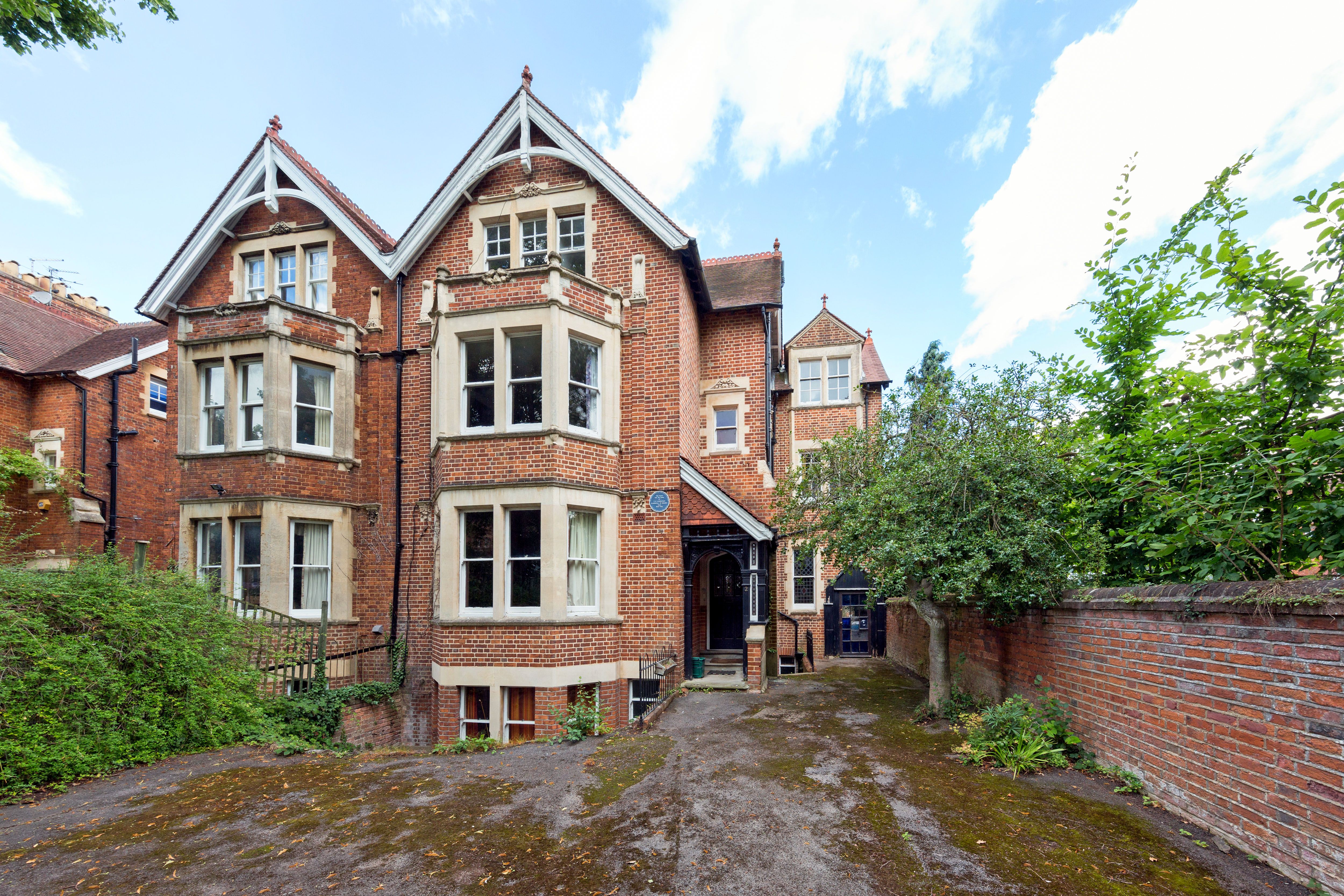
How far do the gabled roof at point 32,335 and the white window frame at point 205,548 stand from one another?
28.6 feet

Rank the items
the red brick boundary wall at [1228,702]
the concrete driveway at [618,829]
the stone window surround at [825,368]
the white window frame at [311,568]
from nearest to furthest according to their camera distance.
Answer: the red brick boundary wall at [1228,702] < the concrete driveway at [618,829] < the white window frame at [311,568] < the stone window surround at [825,368]

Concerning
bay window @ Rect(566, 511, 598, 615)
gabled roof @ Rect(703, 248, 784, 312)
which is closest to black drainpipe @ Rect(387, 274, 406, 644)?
bay window @ Rect(566, 511, 598, 615)

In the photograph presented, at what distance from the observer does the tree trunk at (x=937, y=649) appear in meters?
8.74

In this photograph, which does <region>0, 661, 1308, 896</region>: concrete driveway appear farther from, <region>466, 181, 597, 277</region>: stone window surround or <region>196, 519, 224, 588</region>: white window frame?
<region>466, 181, 597, 277</region>: stone window surround

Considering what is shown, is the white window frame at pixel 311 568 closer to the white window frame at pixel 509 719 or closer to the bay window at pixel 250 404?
the bay window at pixel 250 404

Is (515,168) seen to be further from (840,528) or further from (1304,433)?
(1304,433)

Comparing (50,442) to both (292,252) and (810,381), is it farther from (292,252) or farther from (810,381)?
(810,381)

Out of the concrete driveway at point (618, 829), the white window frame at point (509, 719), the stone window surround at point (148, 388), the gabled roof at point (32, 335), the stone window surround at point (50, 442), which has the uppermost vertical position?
the gabled roof at point (32, 335)

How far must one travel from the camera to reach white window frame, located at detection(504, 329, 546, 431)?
11328mm

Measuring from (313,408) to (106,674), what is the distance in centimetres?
685

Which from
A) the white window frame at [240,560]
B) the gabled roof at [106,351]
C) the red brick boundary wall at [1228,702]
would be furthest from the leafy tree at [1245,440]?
the gabled roof at [106,351]

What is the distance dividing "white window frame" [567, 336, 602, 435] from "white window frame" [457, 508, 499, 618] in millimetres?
2335

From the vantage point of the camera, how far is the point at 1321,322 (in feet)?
14.7

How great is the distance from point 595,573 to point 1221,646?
908 centimetres
